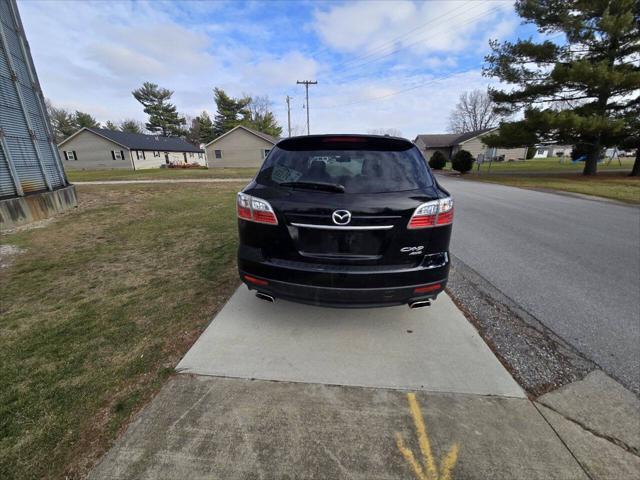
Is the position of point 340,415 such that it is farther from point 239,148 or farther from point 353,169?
point 239,148

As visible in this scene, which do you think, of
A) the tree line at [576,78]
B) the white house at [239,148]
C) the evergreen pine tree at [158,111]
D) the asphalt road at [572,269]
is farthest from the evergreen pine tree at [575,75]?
the evergreen pine tree at [158,111]

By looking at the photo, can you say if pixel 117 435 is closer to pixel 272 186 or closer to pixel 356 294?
pixel 356 294

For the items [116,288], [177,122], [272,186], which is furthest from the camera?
[177,122]

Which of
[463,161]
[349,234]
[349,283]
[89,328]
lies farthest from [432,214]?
[463,161]

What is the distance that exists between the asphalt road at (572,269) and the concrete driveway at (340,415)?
3.50ft

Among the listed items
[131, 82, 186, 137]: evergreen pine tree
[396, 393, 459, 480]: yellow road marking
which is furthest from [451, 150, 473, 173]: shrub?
[131, 82, 186, 137]: evergreen pine tree

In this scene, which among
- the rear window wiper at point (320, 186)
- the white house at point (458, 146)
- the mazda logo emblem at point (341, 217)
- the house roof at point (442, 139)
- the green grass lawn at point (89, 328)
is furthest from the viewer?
the house roof at point (442, 139)

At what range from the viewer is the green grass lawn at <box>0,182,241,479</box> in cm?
175

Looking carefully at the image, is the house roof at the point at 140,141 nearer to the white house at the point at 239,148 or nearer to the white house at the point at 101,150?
the white house at the point at 101,150

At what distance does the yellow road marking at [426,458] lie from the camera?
1531 millimetres

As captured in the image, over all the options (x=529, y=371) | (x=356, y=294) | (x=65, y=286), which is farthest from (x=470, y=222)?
(x=65, y=286)

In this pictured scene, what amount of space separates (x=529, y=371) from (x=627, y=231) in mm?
6907

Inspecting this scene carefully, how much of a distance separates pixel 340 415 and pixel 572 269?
4398mm

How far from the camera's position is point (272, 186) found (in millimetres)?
2434
